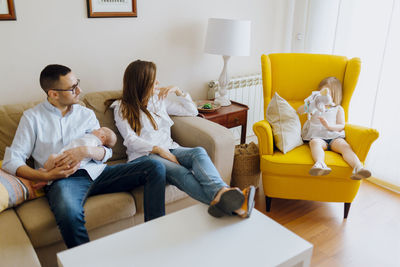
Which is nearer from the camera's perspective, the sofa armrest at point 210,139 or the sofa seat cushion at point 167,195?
the sofa seat cushion at point 167,195

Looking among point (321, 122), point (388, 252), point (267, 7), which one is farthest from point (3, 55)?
point (388, 252)

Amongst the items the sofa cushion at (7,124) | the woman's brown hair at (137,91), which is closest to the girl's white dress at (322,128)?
the woman's brown hair at (137,91)

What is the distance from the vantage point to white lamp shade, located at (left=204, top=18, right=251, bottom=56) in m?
2.72

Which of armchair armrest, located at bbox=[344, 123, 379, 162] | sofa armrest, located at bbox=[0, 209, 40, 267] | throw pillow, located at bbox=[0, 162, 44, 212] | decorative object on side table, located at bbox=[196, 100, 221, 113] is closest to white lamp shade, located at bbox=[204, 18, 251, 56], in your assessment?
decorative object on side table, located at bbox=[196, 100, 221, 113]

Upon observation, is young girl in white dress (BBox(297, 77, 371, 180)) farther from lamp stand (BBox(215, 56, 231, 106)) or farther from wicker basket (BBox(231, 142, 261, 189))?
lamp stand (BBox(215, 56, 231, 106))

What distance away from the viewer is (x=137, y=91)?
2.19 meters

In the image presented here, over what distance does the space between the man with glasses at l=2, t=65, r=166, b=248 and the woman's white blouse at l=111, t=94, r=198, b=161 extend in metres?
0.19

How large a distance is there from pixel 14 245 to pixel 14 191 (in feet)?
1.12

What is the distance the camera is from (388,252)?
208 centimetres

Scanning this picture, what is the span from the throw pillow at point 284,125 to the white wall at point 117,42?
93 cm

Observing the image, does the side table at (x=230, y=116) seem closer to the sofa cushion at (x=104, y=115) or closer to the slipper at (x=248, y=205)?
the sofa cushion at (x=104, y=115)

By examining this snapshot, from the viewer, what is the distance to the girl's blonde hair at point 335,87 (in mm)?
2561

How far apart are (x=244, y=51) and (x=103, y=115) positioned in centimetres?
128

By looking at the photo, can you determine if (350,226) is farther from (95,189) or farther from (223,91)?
(95,189)
